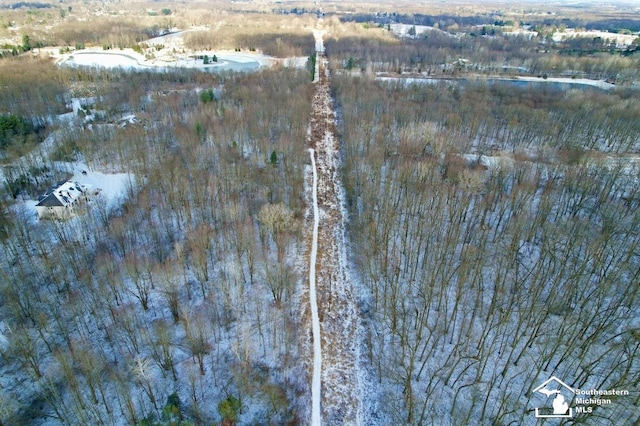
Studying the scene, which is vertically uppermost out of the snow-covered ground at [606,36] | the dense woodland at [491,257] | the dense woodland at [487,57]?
the snow-covered ground at [606,36]

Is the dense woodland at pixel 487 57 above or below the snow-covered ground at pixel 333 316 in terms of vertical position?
above

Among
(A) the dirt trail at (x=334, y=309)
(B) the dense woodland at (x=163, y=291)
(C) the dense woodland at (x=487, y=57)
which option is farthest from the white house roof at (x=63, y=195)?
(C) the dense woodland at (x=487, y=57)

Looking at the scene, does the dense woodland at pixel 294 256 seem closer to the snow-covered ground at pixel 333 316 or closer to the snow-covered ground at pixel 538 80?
the snow-covered ground at pixel 333 316

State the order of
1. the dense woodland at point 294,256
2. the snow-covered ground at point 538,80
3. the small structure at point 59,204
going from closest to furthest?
the dense woodland at point 294,256
the small structure at point 59,204
the snow-covered ground at point 538,80

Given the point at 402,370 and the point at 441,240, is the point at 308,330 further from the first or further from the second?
the point at 441,240

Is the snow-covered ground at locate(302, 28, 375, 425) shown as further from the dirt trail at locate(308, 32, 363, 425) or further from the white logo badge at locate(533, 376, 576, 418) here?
the white logo badge at locate(533, 376, 576, 418)

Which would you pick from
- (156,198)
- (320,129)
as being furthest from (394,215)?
(320,129)

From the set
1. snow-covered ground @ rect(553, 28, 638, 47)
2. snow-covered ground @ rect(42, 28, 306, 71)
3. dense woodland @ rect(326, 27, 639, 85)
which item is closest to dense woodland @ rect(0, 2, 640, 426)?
snow-covered ground @ rect(42, 28, 306, 71)
